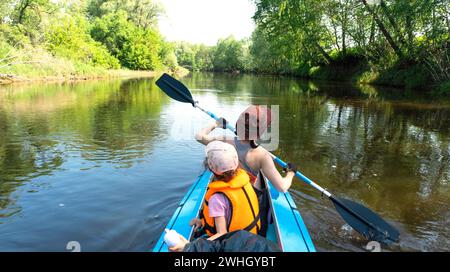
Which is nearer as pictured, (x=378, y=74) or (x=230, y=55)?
(x=378, y=74)

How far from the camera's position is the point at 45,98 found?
47.1ft

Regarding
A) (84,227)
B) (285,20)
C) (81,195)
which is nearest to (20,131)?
(81,195)

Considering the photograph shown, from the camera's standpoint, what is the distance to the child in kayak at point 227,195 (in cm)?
240

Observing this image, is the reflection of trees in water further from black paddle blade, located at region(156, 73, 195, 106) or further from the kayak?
the kayak

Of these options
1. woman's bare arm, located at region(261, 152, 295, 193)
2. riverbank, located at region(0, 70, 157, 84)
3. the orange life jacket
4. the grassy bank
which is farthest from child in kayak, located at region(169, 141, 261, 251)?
riverbank, located at region(0, 70, 157, 84)

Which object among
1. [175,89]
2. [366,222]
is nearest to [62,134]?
[175,89]

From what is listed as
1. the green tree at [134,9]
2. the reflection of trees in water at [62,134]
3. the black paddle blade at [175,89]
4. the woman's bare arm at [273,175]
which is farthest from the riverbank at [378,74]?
the green tree at [134,9]

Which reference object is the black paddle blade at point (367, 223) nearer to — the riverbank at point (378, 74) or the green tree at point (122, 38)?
the riverbank at point (378, 74)

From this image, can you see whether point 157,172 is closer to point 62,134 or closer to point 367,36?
point 62,134

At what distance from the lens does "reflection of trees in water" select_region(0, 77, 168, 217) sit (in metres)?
6.13

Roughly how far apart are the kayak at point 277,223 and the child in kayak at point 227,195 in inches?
22.3

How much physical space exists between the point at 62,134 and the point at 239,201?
23.3ft

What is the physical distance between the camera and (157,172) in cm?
607
